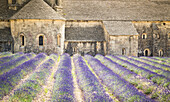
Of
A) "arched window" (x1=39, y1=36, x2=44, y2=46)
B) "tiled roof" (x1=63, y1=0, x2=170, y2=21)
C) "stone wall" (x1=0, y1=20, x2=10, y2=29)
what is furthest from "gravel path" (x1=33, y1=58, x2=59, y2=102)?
"stone wall" (x1=0, y1=20, x2=10, y2=29)

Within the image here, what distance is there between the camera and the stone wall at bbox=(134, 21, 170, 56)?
1072 inches

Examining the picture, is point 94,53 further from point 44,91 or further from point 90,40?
point 44,91

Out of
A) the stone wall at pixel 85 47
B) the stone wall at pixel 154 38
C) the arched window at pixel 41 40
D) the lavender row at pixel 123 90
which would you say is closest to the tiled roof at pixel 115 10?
the stone wall at pixel 154 38

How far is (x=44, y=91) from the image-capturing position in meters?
8.62

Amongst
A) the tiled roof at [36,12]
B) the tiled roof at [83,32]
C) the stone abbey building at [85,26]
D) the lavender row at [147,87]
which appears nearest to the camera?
the lavender row at [147,87]

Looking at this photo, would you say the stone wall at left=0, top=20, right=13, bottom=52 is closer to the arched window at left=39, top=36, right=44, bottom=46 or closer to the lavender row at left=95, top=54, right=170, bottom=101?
the arched window at left=39, top=36, right=44, bottom=46

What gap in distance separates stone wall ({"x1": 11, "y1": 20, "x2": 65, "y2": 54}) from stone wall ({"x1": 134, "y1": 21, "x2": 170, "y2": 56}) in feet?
40.7

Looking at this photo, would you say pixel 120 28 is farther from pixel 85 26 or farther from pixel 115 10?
pixel 85 26

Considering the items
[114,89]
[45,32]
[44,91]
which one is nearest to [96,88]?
[114,89]

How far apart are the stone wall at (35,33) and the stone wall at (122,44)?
701 centimetres

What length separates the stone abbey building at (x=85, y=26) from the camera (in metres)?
22.5

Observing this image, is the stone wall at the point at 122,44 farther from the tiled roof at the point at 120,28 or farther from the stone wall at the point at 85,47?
the stone wall at the point at 85,47

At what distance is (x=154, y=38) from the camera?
90.5 feet

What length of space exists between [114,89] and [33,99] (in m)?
3.55
